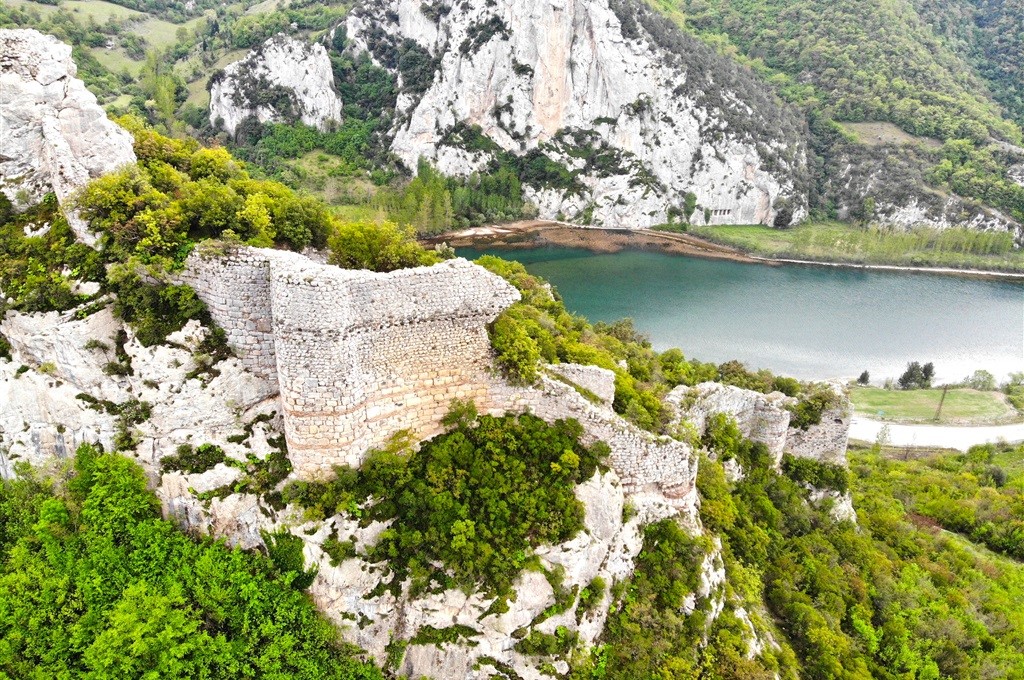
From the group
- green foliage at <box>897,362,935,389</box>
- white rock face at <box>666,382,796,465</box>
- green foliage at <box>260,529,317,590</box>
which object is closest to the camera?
green foliage at <box>260,529,317,590</box>

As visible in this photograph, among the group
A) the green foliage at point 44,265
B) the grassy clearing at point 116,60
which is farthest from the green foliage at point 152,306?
the grassy clearing at point 116,60

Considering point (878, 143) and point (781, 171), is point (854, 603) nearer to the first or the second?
point (781, 171)

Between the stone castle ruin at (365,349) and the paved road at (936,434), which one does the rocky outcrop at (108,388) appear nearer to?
the stone castle ruin at (365,349)

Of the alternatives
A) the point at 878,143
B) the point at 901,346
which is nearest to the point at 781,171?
the point at 878,143

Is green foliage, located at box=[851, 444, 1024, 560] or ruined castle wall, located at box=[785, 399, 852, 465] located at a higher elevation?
ruined castle wall, located at box=[785, 399, 852, 465]

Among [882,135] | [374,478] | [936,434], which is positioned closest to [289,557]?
[374,478]

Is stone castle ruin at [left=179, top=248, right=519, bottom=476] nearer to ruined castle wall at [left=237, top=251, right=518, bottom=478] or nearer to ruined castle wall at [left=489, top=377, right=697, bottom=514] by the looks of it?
ruined castle wall at [left=237, top=251, right=518, bottom=478]

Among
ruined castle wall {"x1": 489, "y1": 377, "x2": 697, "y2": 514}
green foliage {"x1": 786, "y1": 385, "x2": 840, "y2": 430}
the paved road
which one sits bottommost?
the paved road

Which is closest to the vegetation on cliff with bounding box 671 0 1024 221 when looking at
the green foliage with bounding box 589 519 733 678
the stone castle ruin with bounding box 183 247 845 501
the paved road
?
the paved road
